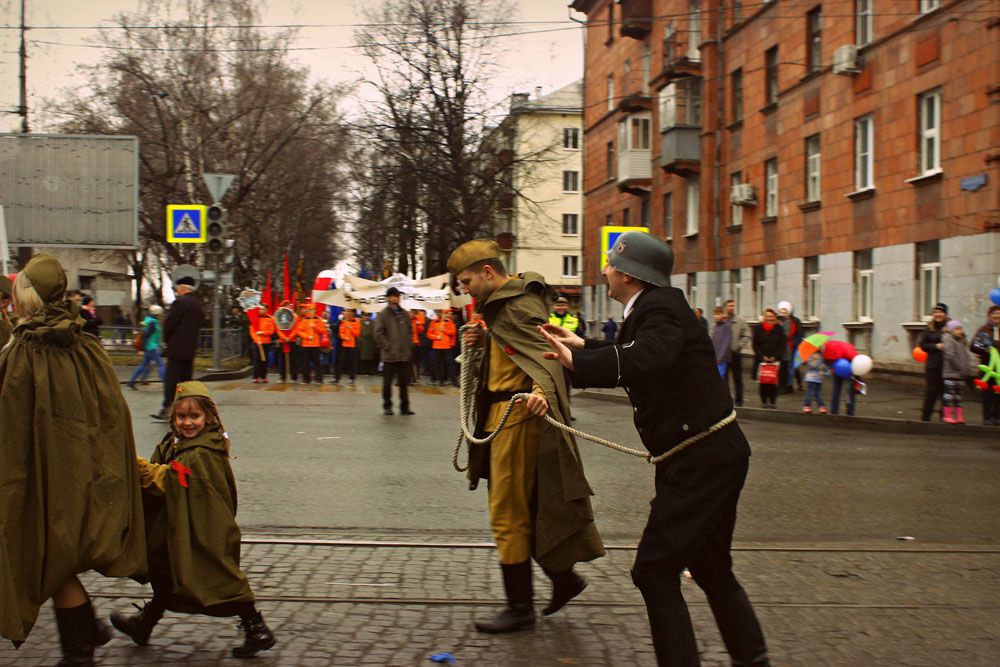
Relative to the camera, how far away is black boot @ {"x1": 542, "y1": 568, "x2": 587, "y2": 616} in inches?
201

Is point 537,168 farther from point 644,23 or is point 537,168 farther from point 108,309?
point 108,309

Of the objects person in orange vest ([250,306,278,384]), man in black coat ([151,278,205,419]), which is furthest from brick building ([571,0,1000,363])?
man in black coat ([151,278,205,419])

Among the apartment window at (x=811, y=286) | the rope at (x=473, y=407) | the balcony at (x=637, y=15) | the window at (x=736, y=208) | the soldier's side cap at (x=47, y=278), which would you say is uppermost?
the balcony at (x=637, y=15)

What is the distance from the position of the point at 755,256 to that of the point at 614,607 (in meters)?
25.9

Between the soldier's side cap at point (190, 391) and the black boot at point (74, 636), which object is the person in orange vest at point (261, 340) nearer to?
the soldier's side cap at point (190, 391)

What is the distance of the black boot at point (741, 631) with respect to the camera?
411cm

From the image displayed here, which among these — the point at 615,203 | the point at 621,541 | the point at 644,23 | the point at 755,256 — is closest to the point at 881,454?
the point at 621,541

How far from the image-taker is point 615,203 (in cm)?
4319

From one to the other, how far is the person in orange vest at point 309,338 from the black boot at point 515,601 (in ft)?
58.4

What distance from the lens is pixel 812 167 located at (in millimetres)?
26953

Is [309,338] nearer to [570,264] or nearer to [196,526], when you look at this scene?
[196,526]

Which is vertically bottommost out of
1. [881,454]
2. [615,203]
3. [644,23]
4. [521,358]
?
[881,454]

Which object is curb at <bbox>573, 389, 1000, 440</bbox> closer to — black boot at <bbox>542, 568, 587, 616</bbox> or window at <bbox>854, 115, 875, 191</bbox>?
window at <bbox>854, 115, 875, 191</bbox>

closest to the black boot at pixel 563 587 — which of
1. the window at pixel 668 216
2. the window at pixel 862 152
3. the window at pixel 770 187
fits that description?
the window at pixel 862 152
